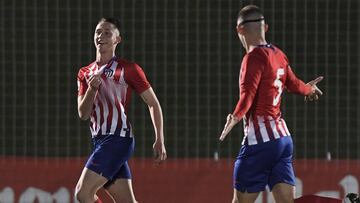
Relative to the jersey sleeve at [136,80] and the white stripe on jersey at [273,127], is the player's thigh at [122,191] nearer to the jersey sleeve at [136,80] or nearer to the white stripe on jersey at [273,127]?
the jersey sleeve at [136,80]

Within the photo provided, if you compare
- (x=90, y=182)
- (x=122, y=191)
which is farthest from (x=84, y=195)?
(x=122, y=191)

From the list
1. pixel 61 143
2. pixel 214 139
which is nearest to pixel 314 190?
pixel 214 139

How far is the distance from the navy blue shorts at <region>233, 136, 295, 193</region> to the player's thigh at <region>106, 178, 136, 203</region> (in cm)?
79

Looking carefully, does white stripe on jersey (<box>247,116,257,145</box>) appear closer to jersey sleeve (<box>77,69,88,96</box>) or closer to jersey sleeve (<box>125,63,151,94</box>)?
jersey sleeve (<box>125,63,151,94</box>)

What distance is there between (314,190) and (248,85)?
3463mm

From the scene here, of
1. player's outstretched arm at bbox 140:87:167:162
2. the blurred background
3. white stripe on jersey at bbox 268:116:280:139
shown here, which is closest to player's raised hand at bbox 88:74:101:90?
player's outstretched arm at bbox 140:87:167:162

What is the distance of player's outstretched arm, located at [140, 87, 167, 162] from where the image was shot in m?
8.10

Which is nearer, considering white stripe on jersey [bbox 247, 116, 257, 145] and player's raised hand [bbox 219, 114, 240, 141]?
player's raised hand [bbox 219, 114, 240, 141]

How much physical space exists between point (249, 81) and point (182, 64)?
3.60 m

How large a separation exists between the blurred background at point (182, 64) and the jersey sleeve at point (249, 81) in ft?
11.3

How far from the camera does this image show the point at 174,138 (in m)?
11.0

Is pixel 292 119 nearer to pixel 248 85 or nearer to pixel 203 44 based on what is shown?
pixel 203 44

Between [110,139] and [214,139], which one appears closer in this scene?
[110,139]

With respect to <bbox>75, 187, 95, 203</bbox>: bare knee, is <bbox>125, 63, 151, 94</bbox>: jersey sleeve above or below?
above
